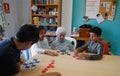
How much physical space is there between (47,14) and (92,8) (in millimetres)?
1247

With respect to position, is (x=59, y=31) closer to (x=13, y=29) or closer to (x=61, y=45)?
→ (x=61, y=45)

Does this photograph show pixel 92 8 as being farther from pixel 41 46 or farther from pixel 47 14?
pixel 41 46

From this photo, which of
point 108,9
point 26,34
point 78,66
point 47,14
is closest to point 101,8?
point 108,9

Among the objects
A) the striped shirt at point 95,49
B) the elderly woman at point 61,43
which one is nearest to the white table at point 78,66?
the striped shirt at point 95,49

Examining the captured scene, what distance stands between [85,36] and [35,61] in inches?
87.7

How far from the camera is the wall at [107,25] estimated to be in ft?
12.4

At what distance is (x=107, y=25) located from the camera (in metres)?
3.82

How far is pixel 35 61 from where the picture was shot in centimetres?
176

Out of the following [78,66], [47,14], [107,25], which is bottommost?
[78,66]

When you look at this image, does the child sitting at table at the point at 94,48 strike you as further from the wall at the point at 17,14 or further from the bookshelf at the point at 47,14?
the wall at the point at 17,14

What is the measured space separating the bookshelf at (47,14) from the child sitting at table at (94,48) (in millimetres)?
1772

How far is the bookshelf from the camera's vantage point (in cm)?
400

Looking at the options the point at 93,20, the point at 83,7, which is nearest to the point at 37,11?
the point at 83,7

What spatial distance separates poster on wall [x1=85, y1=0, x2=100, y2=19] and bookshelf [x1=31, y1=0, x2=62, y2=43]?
802 millimetres
